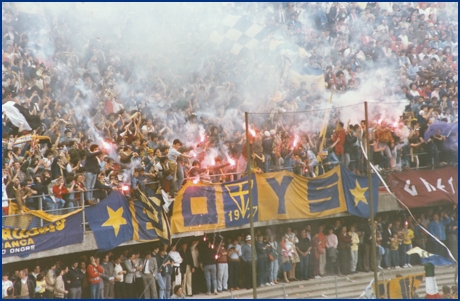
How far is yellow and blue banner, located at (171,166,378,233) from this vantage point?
14961 mm

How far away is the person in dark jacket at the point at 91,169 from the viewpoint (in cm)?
1424

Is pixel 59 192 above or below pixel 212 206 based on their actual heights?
above

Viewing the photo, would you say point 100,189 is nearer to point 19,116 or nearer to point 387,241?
point 19,116

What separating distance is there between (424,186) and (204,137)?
539 centimetres

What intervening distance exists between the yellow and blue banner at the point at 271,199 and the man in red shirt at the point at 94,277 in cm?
162

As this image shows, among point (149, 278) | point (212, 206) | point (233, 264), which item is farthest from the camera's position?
point (233, 264)

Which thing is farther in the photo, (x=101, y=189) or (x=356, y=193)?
(x=356, y=193)

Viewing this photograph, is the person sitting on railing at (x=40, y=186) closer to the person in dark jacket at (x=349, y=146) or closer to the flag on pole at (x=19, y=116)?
the flag on pole at (x=19, y=116)

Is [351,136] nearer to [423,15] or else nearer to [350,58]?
[350,58]

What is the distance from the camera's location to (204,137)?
1681cm

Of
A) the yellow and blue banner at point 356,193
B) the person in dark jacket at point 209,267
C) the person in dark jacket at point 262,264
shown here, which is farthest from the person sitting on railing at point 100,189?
the yellow and blue banner at point 356,193

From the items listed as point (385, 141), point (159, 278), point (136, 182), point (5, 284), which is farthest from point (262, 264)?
point (5, 284)

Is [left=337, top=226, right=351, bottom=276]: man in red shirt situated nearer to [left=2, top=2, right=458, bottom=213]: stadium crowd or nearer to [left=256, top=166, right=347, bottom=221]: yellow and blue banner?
[left=256, top=166, right=347, bottom=221]: yellow and blue banner

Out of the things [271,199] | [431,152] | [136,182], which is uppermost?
[431,152]
